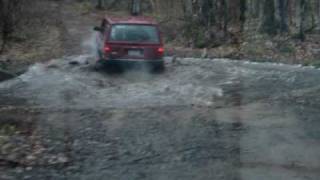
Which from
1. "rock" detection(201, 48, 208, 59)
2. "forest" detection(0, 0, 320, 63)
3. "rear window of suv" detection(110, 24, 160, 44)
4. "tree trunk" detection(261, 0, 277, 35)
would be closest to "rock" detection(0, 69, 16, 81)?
"rear window of suv" detection(110, 24, 160, 44)

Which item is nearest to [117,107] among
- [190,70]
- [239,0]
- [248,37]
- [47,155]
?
[47,155]

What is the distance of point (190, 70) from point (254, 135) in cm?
940

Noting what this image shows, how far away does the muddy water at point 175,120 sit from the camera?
9.48 metres

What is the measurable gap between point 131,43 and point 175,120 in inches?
256

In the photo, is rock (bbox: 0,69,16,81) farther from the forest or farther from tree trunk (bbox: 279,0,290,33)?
tree trunk (bbox: 279,0,290,33)

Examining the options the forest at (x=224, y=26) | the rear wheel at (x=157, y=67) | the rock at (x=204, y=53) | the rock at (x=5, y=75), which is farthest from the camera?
the forest at (x=224, y=26)

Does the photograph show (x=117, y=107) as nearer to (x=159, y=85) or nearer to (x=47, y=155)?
(x=159, y=85)

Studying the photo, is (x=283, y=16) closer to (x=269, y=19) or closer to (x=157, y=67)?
(x=269, y=19)

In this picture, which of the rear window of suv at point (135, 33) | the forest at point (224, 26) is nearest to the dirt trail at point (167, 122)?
the rear window of suv at point (135, 33)

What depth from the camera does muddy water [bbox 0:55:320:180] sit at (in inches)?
373

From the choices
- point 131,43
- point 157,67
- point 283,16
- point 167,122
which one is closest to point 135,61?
point 131,43

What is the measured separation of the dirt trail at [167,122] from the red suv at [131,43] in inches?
20.7

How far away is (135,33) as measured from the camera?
1938 centimetres

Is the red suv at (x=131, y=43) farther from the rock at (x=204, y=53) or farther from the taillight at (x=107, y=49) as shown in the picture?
the rock at (x=204, y=53)
